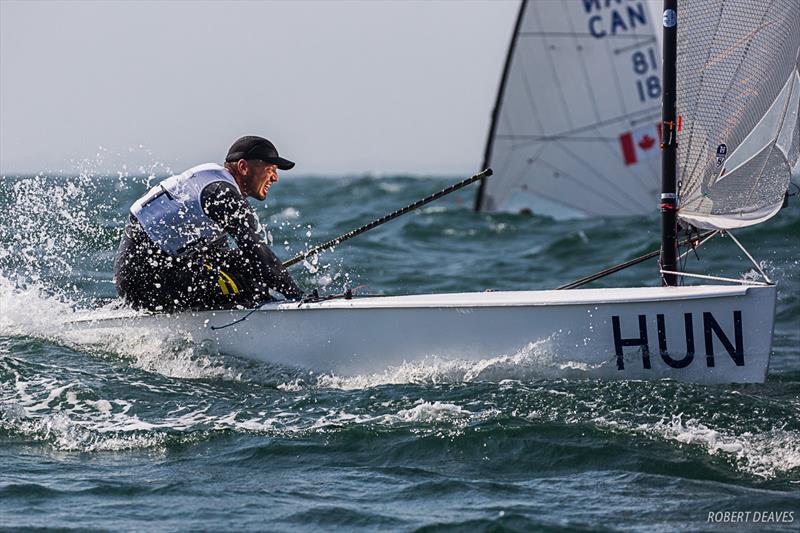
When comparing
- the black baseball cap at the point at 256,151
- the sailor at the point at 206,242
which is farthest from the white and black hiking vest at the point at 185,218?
the black baseball cap at the point at 256,151

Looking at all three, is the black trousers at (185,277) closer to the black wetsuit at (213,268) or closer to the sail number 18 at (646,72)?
the black wetsuit at (213,268)

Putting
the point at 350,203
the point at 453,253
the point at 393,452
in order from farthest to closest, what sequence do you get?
the point at 350,203 < the point at 453,253 < the point at 393,452

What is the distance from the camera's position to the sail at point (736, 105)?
18.4 feet

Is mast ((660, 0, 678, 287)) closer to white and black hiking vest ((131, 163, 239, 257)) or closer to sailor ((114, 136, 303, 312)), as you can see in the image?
sailor ((114, 136, 303, 312))

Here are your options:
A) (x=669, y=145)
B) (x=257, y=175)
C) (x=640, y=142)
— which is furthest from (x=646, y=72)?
(x=257, y=175)

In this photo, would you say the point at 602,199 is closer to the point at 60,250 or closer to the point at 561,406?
the point at 60,250

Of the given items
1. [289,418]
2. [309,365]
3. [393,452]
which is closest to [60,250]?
[309,365]

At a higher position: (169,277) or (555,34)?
(555,34)

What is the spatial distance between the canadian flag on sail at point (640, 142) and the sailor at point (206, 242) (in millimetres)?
8977

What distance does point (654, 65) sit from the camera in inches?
547

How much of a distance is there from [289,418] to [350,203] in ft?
50.4

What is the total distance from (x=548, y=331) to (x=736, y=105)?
5.07 ft

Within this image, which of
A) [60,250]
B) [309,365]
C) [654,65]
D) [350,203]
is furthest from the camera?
[350,203]

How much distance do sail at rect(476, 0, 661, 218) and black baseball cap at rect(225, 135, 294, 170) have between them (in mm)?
8646
